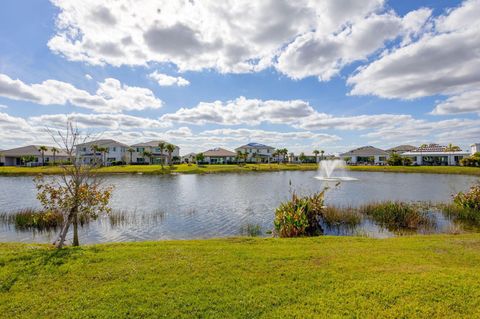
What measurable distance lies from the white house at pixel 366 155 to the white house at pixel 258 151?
2833cm

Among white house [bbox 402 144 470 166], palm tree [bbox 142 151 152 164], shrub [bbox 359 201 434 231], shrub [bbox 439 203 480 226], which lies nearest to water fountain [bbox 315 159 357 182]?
white house [bbox 402 144 470 166]

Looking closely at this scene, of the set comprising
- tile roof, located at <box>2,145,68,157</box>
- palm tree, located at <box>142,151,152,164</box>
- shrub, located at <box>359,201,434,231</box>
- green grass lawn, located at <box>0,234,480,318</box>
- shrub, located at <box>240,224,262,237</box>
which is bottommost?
shrub, located at <box>240,224,262,237</box>

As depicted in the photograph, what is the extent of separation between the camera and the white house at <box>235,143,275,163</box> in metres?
104

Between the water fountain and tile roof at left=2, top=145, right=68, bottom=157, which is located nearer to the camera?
the water fountain

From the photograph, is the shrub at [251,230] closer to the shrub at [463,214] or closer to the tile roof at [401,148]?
the shrub at [463,214]

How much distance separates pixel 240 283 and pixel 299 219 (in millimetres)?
7725

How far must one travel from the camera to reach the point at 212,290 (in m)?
5.88

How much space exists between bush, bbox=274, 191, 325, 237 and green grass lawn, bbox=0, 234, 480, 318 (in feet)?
14.3

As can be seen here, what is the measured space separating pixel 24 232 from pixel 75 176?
28.2 ft

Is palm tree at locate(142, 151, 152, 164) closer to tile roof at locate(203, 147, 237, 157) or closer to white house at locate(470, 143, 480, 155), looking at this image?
tile roof at locate(203, 147, 237, 157)

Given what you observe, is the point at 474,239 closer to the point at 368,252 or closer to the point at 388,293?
the point at 368,252

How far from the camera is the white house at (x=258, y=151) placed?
4077 inches

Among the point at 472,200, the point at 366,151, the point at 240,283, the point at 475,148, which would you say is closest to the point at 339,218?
the point at 472,200

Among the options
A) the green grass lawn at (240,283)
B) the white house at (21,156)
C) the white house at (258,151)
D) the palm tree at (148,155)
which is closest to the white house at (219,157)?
the white house at (258,151)
